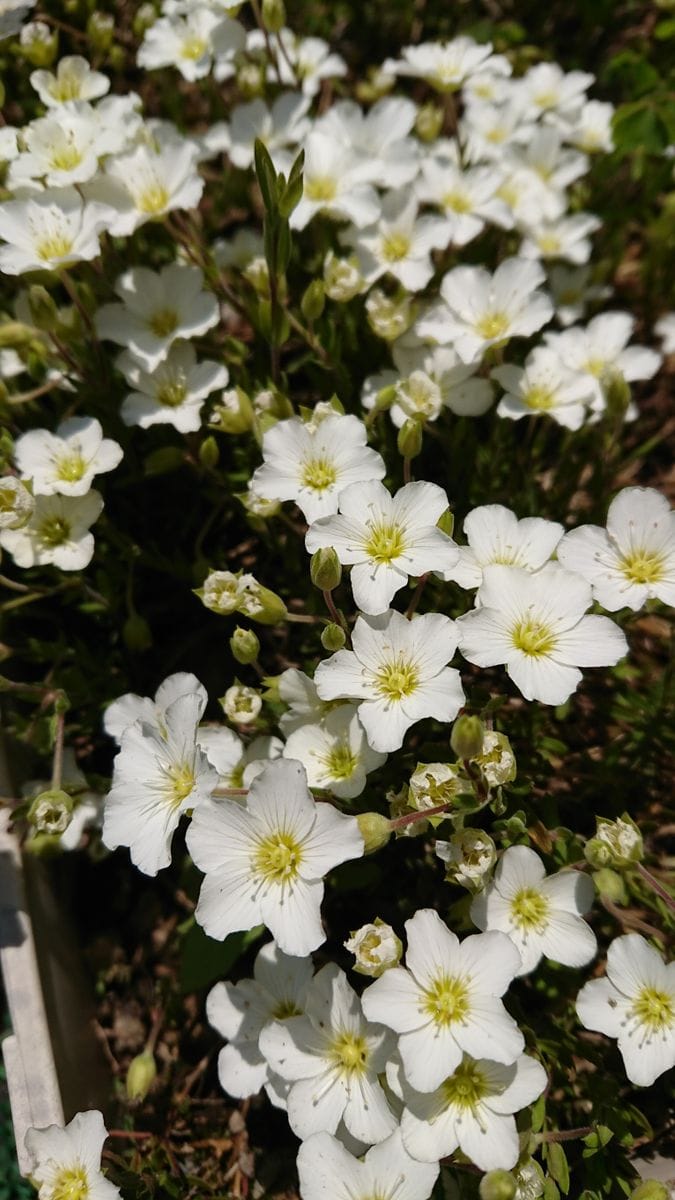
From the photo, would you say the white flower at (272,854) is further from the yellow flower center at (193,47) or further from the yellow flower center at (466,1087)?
the yellow flower center at (193,47)

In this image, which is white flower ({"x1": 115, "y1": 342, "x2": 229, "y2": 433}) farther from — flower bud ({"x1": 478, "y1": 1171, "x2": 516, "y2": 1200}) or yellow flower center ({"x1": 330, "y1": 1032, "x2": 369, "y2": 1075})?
flower bud ({"x1": 478, "y1": 1171, "x2": 516, "y2": 1200})

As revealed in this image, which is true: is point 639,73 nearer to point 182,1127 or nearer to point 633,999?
point 633,999

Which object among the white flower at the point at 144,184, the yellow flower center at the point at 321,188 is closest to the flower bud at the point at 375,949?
the white flower at the point at 144,184

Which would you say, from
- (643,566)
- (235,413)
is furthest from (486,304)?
(643,566)

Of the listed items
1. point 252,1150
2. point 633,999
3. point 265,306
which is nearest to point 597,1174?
point 633,999

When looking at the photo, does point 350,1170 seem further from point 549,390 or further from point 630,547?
point 549,390

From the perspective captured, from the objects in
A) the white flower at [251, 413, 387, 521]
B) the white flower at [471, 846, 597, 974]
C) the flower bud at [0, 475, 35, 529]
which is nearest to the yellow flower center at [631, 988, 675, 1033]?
the white flower at [471, 846, 597, 974]
